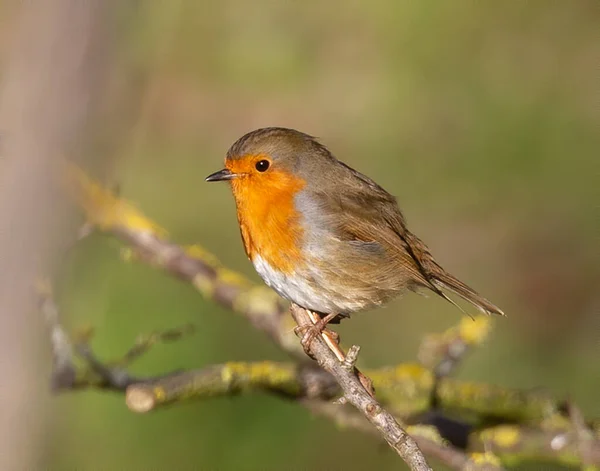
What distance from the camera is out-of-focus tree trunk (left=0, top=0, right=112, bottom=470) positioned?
1582 millimetres

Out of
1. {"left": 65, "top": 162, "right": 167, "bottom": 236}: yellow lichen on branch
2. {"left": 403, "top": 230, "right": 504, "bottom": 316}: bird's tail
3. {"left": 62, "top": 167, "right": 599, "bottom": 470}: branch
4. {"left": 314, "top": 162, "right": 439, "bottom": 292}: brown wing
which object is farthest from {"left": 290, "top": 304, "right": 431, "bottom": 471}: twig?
{"left": 65, "top": 162, "right": 167, "bottom": 236}: yellow lichen on branch

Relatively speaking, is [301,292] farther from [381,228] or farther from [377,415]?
[377,415]

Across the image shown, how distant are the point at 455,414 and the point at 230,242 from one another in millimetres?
2670

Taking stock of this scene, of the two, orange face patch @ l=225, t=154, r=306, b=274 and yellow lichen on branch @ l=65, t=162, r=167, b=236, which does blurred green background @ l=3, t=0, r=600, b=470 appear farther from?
orange face patch @ l=225, t=154, r=306, b=274

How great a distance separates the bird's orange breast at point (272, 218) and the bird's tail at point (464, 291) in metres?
0.59

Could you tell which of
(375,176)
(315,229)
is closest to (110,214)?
(315,229)

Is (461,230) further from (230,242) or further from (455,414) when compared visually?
(455,414)

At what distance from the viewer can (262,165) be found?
3.09 metres

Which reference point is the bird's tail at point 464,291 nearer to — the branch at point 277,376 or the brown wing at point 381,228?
the brown wing at point 381,228

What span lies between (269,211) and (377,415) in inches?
47.6

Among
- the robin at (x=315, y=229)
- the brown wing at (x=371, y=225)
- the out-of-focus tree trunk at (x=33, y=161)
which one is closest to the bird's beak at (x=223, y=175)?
the robin at (x=315, y=229)

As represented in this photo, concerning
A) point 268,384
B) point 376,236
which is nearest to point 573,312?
point 376,236

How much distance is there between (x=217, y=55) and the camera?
7.33 meters

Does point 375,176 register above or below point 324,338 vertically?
above
